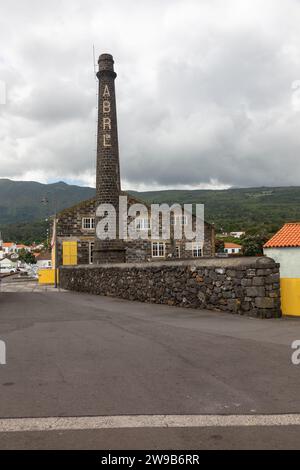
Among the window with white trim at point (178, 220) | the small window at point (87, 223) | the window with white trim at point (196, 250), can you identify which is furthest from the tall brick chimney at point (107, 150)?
the window with white trim at point (196, 250)

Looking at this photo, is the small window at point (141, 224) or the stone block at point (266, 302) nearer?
the stone block at point (266, 302)

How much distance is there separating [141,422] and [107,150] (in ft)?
99.0

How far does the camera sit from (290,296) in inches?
455

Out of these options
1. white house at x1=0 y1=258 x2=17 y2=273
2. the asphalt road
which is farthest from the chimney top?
white house at x1=0 y1=258 x2=17 y2=273

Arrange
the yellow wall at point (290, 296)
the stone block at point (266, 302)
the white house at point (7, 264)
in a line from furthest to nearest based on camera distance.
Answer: the white house at point (7, 264)
the yellow wall at point (290, 296)
the stone block at point (266, 302)

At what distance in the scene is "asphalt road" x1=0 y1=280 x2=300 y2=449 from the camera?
13.0ft

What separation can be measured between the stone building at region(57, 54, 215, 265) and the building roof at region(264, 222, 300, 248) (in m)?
11.3

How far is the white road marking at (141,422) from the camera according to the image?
13.7 ft

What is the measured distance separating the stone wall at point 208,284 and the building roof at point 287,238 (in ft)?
55.2

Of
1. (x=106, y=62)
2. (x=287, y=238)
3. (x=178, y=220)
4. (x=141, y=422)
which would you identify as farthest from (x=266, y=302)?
(x=178, y=220)

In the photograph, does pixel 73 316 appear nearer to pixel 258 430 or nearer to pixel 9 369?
pixel 9 369

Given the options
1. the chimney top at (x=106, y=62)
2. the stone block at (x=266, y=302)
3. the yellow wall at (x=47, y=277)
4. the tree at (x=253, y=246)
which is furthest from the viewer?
the tree at (x=253, y=246)

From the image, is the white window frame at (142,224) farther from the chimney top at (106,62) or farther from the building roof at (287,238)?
the chimney top at (106,62)

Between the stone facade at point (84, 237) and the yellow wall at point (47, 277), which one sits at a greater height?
the stone facade at point (84, 237)
